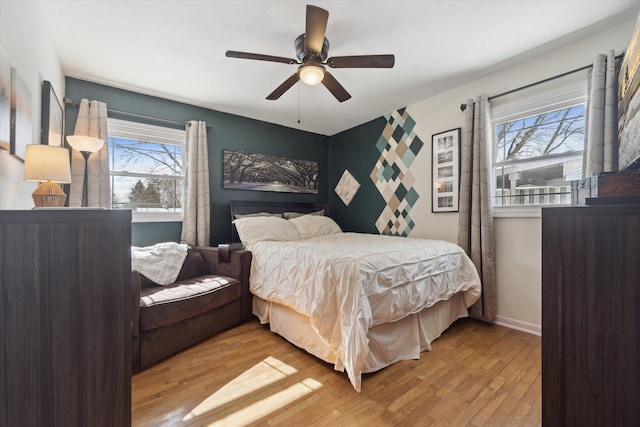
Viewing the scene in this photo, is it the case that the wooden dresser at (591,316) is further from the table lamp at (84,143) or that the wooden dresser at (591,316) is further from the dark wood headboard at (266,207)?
the dark wood headboard at (266,207)

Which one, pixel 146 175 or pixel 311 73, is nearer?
pixel 311 73

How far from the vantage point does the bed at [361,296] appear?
1695 millimetres

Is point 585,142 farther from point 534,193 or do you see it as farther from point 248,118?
point 248,118

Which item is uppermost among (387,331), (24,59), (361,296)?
(24,59)

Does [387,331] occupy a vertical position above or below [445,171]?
below

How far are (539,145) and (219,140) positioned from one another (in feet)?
11.9

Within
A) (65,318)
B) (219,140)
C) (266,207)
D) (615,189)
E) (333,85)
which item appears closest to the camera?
(65,318)

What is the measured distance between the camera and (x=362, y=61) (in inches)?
76.7

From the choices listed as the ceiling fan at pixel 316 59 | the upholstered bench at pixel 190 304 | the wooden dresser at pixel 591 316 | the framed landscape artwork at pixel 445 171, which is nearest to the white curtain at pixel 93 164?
the upholstered bench at pixel 190 304

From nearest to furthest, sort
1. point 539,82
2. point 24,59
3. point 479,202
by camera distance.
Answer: point 24,59
point 539,82
point 479,202

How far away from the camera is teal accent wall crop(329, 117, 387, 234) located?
396 centimetres

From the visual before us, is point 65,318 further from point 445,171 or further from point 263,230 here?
point 445,171

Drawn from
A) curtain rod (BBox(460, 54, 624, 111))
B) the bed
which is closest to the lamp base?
the bed

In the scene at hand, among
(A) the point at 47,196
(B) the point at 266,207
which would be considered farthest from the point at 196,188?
(A) the point at 47,196
